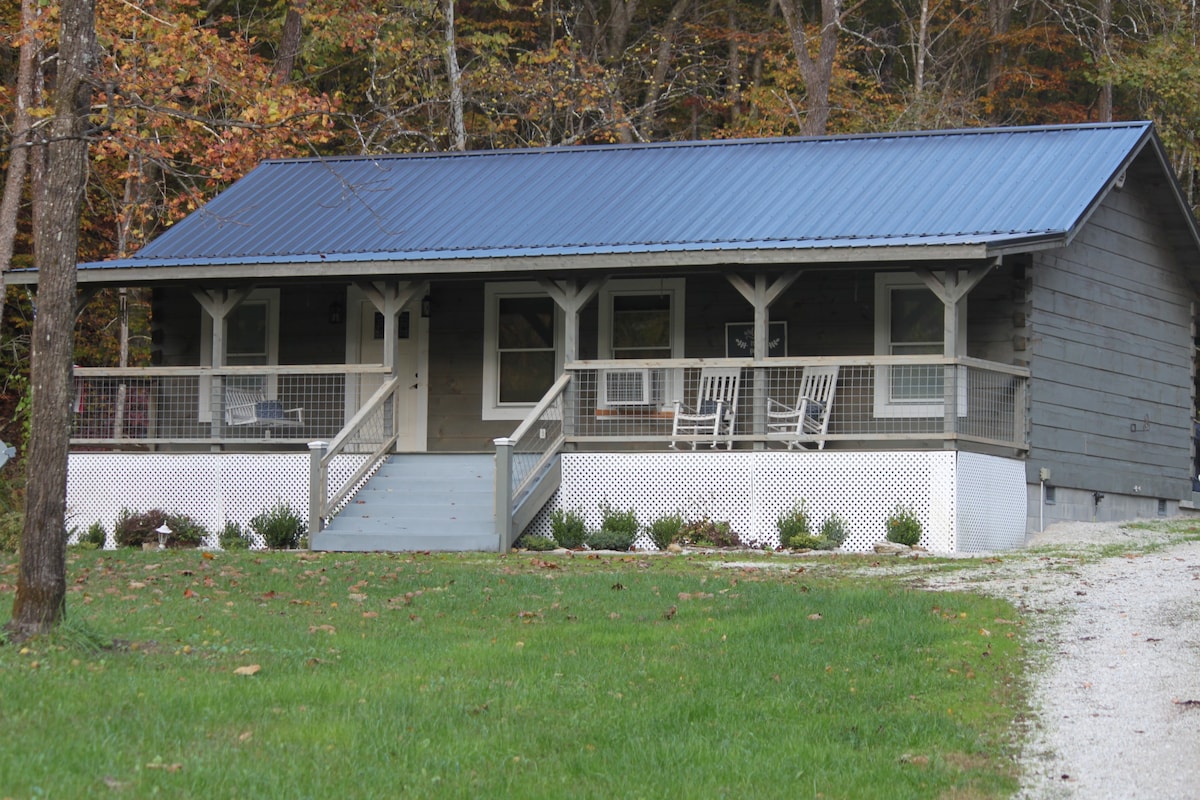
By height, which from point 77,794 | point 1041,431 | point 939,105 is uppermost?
point 939,105

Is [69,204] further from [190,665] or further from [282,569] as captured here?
[282,569]

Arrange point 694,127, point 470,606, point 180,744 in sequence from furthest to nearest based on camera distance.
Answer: point 694,127
point 470,606
point 180,744

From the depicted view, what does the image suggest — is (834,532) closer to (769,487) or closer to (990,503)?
(769,487)

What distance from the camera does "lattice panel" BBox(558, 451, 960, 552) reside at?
16.9 metres

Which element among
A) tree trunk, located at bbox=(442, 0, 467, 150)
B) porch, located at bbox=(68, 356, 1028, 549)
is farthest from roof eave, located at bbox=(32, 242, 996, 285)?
tree trunk, located at bbox=(442, 0, 467, 150)

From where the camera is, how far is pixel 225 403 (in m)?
19.5

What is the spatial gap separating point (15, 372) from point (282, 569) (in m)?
16.8

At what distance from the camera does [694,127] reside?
33.8 metres

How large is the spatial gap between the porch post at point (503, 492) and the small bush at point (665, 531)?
1.66 m

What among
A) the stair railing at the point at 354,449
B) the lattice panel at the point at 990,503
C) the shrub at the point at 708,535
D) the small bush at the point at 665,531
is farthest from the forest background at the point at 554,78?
the lattice panel at the point at 990,503

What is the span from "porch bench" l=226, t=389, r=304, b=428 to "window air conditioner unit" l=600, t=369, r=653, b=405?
147 inches

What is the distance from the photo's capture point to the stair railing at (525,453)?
1684 cm

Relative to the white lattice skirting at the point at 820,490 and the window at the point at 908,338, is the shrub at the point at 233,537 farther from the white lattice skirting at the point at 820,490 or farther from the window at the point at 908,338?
the window at the point at 908,338

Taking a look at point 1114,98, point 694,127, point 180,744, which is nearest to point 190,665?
point 180,744
